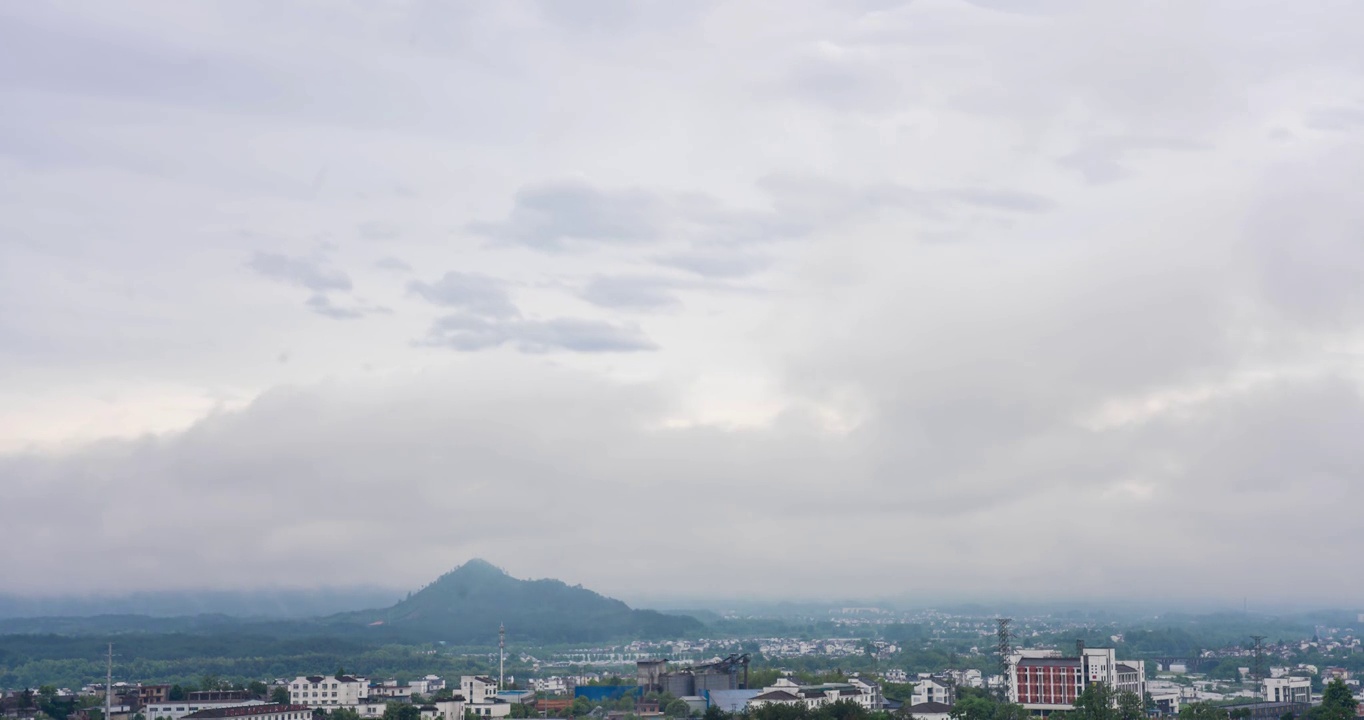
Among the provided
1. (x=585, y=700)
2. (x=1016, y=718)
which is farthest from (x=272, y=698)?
(x=1016, y=718)

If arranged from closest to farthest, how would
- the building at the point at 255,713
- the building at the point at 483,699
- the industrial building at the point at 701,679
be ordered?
1. the building at the point at 255,713
2. the building at the point at 483,699
3. the industrial building at the point at 701,679

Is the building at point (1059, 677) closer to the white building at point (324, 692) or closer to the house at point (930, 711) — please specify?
the house at point (930, 711)

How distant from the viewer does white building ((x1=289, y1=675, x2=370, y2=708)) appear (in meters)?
83.9

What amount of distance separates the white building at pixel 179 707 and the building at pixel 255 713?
3.11ft

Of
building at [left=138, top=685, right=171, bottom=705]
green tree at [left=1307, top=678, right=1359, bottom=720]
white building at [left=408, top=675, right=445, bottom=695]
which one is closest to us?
green tree at [left=1307, top=678, right=1359, bottom=720]

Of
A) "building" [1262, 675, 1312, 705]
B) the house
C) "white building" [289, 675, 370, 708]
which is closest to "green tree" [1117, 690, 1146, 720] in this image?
the house

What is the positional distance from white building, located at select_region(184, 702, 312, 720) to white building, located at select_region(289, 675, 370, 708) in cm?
469

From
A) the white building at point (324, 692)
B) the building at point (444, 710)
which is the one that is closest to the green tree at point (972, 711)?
the building at point (444, 710)

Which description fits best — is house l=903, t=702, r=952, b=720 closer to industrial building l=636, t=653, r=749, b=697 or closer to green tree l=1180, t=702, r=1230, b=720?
green tree l=1180, t=702, r=1230, b=720

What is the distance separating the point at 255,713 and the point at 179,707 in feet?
18.5

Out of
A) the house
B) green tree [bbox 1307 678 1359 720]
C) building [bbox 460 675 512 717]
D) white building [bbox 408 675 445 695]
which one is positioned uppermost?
green tree [bbox 1307 678 1359 720]

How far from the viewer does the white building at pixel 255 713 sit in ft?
233

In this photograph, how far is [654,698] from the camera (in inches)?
3406

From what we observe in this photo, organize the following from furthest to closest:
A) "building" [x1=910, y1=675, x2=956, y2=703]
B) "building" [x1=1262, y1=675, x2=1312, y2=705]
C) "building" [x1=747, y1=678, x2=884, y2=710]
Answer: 1. "building" [x1=1262, y1=675, x2=1312, y2=705]
2. "building" [x1=910, y1=675, x2=956, y2=703]
3. "building" [x1=747, y1=678, x2=884, y2=710]
